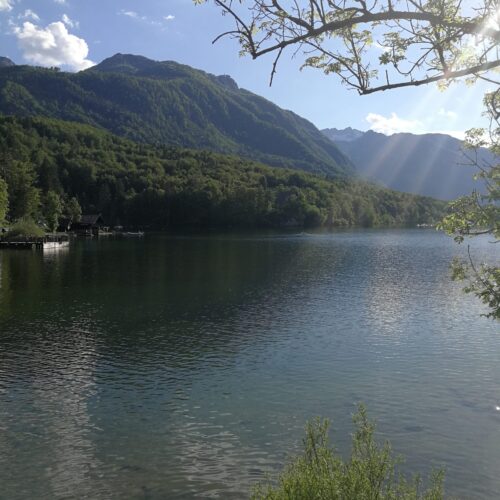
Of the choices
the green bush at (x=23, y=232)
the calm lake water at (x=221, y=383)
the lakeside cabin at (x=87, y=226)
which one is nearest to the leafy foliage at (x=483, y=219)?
the calm lake water at (x=221, y=383)

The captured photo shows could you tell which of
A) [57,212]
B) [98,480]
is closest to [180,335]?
[98,480]

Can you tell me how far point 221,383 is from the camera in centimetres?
2655

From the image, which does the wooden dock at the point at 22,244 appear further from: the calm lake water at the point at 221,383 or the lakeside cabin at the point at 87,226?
the lakeside cabin at the point at 87,226

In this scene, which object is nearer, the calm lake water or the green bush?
the calm lake water

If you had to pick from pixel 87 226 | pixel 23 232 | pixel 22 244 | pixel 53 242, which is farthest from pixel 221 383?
pixel 87 226

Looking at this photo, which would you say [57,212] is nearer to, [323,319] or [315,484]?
[323,319]

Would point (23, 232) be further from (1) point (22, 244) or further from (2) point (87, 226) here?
(2) point (87, 226)

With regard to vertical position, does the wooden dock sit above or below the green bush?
below

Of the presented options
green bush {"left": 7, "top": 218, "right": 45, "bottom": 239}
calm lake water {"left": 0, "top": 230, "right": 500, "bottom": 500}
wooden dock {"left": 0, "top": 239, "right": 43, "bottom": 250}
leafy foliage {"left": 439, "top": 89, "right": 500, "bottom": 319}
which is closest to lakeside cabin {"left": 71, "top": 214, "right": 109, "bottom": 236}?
green bush {"left": 7, "top": 218, "right": 45, "bottom": 239}

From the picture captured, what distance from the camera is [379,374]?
28.0 metres

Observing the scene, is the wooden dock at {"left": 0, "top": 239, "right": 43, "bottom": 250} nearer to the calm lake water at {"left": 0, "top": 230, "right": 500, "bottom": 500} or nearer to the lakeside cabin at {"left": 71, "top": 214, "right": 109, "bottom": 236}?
the calm lake water at {"left": 0, "top": 230, "right": 500, "bottom": 500}

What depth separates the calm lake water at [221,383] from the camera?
1767 centimetres

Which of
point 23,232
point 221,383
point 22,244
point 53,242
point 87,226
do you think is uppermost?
point 87,226

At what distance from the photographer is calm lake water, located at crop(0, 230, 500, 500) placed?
1767 cm
